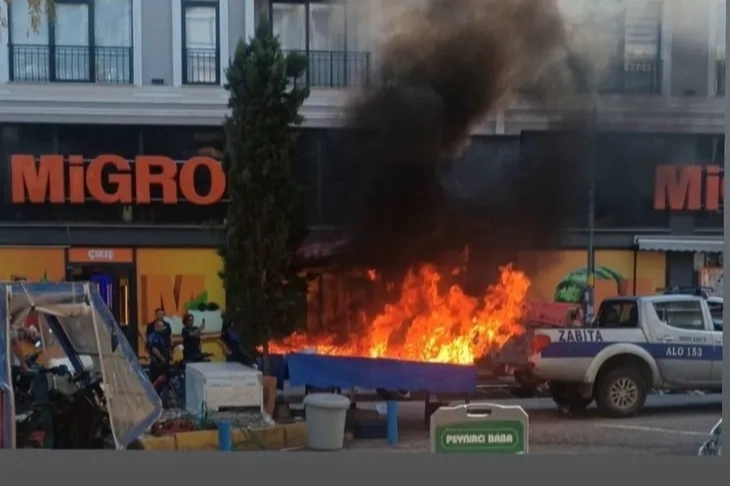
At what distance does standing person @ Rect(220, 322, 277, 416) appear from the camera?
5164mm

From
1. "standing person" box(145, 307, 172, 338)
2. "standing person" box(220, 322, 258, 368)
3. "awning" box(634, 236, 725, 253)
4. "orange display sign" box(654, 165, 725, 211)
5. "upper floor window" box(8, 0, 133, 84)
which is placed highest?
"upper floor window" box(8, 0, 133, 84)

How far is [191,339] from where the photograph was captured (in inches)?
205

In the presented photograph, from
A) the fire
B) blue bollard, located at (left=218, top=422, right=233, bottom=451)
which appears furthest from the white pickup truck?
blue bollard, located at (left=218, top=422, right=233, bottom=451)

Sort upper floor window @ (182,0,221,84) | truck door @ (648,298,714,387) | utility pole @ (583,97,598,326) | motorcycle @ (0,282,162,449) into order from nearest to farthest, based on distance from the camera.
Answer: motorcycle @ (0,282,162,449) < upper floor window @ (182,0,221,84) < utility pole @ (583,97,598,326) < truck door @ (648,298,714,387)

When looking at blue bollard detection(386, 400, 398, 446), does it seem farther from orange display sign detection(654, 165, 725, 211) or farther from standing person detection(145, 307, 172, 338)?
orange display sign detection(654, 165, 725, 211)

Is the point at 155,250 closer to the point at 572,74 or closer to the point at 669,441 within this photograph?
the point at 572,74

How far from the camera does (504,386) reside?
5.29 m

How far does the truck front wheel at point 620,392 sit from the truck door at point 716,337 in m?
0.44

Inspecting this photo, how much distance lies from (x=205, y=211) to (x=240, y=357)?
3.05ft

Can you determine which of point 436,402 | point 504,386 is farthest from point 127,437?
point 504,386

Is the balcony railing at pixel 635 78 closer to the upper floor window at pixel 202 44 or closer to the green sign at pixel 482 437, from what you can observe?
the green sign at pixel 482 437

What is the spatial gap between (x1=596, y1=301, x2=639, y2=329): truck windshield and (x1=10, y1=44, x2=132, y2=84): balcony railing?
3.28 metres

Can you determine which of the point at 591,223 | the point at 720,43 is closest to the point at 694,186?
the point at 591,223

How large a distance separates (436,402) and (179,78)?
254 centimetres
